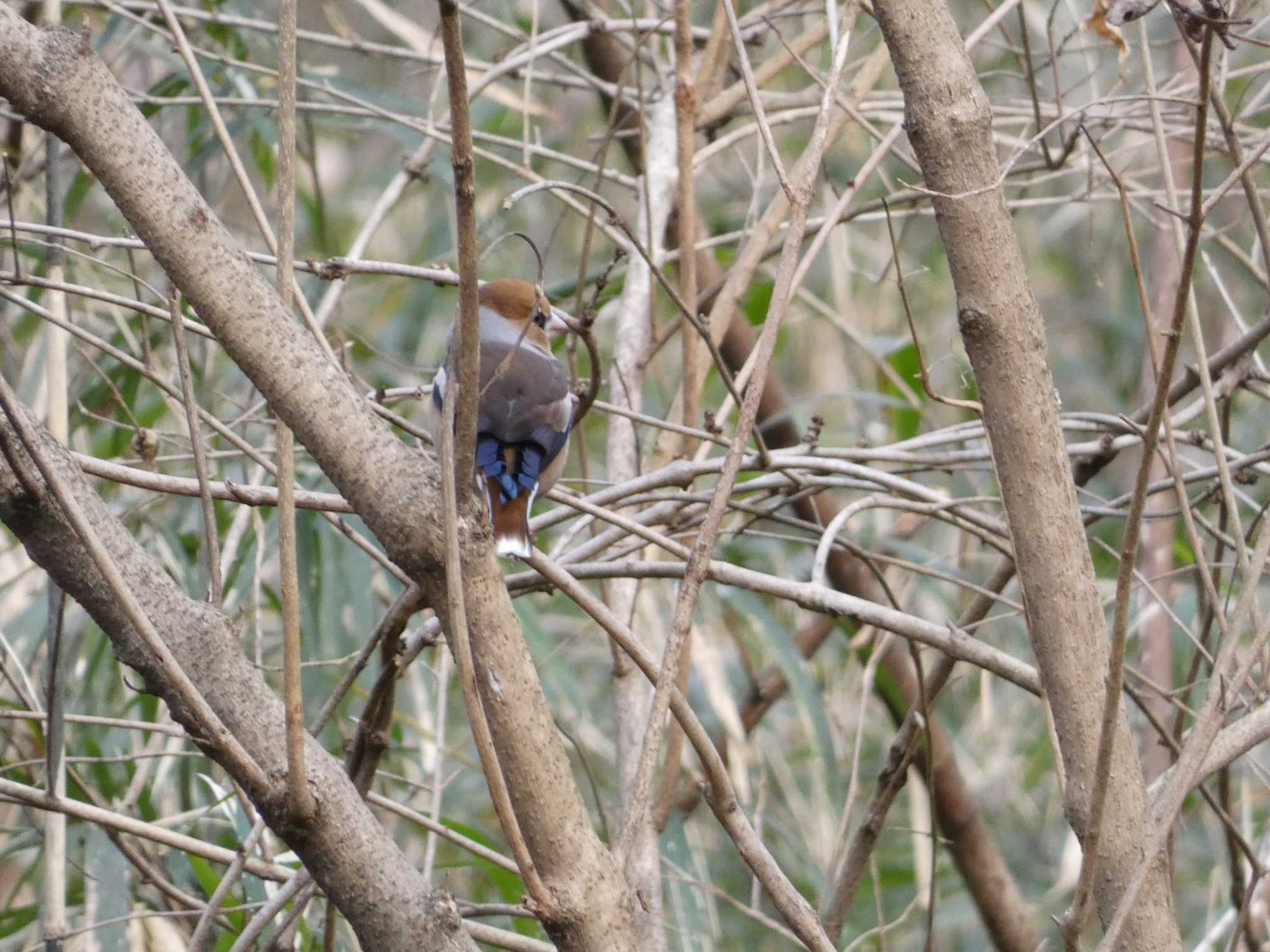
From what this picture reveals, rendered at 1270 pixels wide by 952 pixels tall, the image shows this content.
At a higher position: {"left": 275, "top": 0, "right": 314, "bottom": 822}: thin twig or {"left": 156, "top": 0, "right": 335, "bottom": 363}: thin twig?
{"left": 156, "top": 0, "right": 335, "bottom": 363}: thin twig

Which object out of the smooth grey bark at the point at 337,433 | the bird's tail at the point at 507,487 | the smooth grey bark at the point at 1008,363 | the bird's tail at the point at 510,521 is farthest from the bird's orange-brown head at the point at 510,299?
the smooth grey bark at the point at 337,433

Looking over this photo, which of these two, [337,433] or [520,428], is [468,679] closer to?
[337,433]

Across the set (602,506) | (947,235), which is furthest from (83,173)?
(947,235)

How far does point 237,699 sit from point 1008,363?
1.11 metres

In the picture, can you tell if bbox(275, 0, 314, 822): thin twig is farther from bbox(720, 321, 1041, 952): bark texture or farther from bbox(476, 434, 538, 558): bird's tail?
bbox(720, 321, 1041, 952): bark texture

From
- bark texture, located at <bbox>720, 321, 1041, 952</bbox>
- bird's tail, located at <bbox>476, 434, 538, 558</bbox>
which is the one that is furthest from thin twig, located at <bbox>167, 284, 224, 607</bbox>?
bark texture, located at <bbox>720, 321, 1041, 952</bbox>

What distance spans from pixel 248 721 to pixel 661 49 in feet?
12.6

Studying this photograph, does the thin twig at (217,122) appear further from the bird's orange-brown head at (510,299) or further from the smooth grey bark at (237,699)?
the bird's orange-brown head at (510,299)

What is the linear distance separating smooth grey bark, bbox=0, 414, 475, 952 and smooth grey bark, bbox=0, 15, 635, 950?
24cm

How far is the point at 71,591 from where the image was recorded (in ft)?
5.97

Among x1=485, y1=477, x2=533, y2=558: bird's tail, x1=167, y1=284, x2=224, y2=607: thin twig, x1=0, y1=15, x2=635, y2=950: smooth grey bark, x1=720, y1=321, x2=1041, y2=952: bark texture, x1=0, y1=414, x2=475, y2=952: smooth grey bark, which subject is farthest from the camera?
x1=720, y1=321, x2=1041, y2=952: bark texture

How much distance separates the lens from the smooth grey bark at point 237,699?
1.70 metres

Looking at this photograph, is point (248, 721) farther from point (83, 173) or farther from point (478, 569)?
point (83, 173)

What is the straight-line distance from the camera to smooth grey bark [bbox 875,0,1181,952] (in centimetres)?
189
